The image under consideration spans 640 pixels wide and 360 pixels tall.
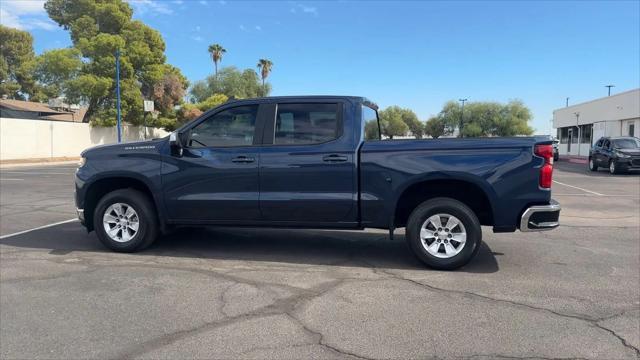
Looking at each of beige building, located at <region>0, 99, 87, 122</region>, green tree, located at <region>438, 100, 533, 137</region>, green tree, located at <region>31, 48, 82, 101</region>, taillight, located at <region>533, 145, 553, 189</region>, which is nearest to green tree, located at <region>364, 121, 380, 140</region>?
taillight, located at <region>533, 145, 553, 189</region>

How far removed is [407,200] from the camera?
20.0 ft

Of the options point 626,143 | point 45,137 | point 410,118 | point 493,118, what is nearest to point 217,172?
point 626,143

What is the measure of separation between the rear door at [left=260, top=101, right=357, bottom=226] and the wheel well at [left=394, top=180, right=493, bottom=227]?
0.70 metres

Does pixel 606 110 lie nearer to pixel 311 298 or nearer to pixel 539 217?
pixel 539 217

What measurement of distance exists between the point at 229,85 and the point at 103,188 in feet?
181

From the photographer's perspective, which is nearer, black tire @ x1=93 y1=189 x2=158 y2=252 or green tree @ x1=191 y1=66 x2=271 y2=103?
black tire @ x1=93 y1=189 x2=158 y2=252

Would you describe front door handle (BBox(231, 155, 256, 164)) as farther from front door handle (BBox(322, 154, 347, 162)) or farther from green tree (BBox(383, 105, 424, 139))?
green tree (BBox(383, 105, 424, 139))

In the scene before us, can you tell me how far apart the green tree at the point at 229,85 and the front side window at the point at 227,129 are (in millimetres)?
53818

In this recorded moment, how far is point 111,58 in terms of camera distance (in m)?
35.5

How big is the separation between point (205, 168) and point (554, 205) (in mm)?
4125

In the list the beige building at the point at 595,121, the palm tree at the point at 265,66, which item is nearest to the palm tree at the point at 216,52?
the palm tree at the point at 265,66

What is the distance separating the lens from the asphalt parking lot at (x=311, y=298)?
3.71m

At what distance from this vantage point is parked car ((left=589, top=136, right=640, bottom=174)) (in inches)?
806

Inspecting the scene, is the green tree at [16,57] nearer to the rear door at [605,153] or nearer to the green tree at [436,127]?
the green tree at [436,127]
